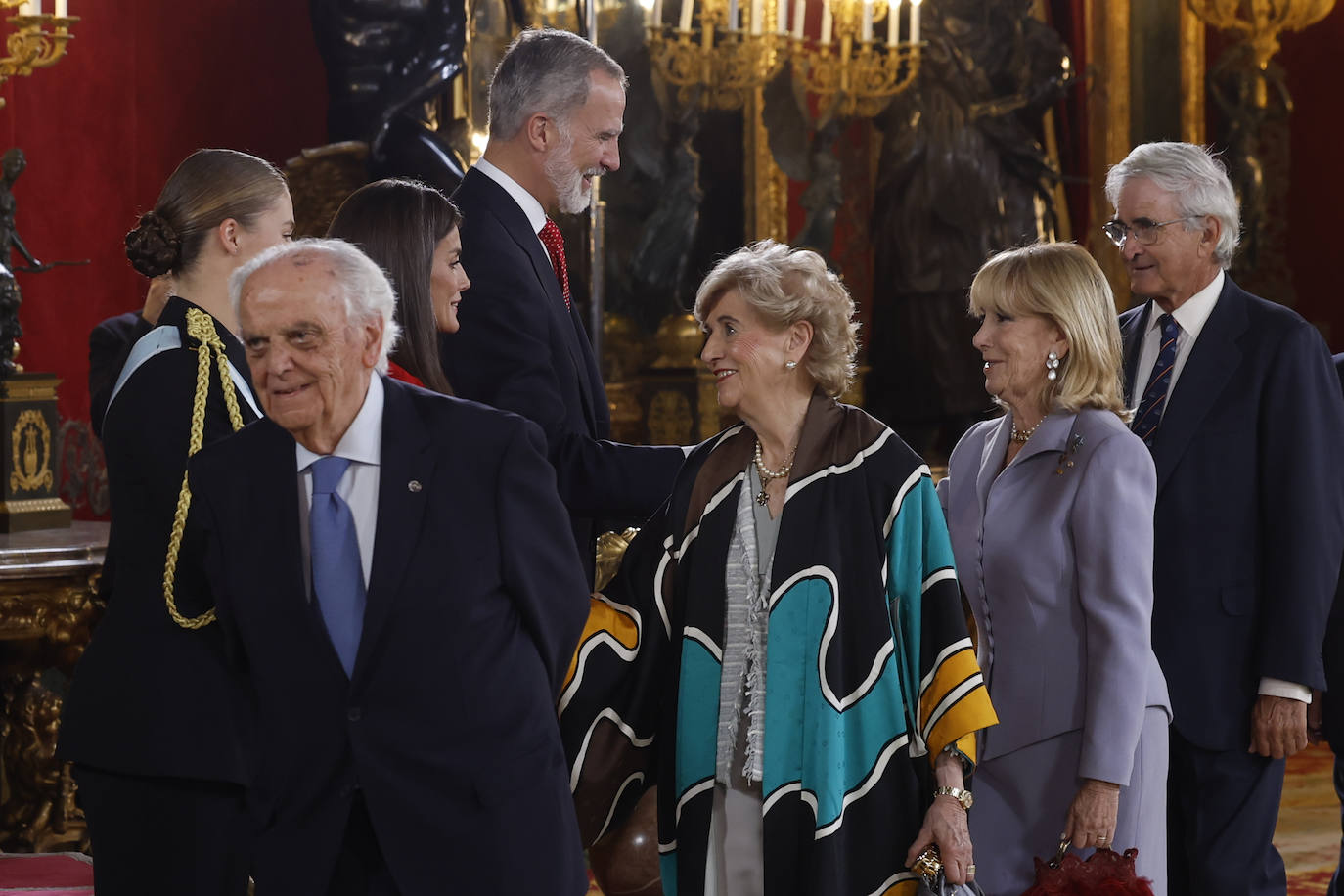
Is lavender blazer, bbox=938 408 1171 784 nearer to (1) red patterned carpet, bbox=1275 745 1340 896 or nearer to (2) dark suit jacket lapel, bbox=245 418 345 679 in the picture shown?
(2) dark suit jacket lapel, bbox=245 418 345 679

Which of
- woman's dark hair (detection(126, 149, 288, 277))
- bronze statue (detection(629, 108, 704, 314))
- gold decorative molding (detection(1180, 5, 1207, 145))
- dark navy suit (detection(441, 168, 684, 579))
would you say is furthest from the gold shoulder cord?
gold decorative molding (detection(1180, 5, 1207, 145))

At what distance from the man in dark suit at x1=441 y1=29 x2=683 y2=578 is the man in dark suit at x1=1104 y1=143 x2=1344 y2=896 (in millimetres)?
1159

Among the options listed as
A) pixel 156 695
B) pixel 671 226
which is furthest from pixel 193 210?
pixel 671 226

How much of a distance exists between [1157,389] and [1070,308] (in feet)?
1.86

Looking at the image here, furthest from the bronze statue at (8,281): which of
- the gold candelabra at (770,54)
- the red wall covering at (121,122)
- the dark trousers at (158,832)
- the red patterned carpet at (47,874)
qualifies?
the gold candelabra at (770,54)

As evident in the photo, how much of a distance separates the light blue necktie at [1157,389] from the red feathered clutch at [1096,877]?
107cm

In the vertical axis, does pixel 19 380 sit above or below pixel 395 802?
above

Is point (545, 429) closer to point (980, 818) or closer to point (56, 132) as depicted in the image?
point (980, 818)

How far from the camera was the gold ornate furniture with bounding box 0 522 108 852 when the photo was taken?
477 centimetres

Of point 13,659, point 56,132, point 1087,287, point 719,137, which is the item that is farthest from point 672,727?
point 719,137

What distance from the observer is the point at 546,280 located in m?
3.15

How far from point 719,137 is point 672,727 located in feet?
25.0

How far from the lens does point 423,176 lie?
260 inches

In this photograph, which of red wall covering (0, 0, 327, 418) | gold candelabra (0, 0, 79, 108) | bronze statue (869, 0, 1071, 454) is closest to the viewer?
gold candelabra (0, 0, 79, 108)
